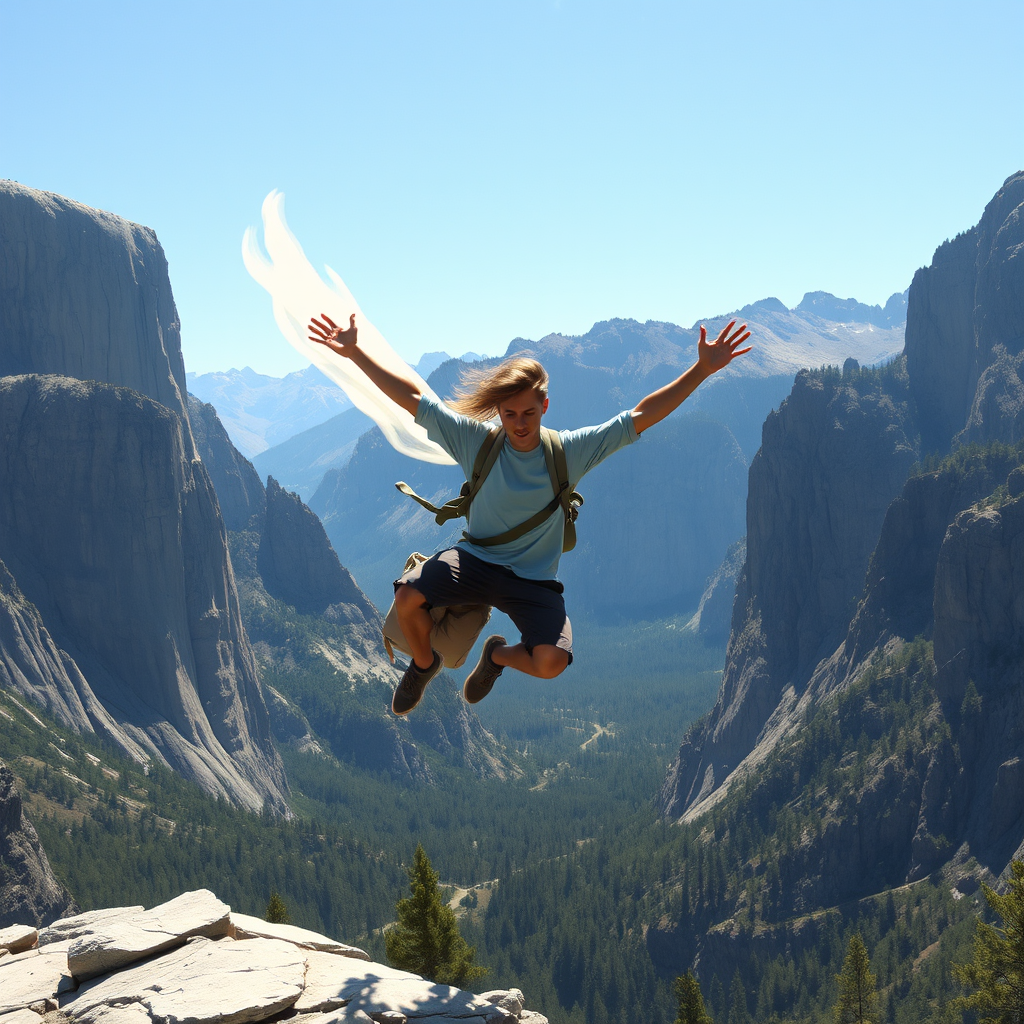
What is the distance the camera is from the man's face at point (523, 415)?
8.31 m

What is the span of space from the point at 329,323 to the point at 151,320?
151 m

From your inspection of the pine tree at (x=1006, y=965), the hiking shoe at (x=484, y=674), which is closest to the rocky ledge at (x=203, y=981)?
the hiking shoe at (x=484, y=674)

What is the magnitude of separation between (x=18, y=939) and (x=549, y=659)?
1049 centimetres

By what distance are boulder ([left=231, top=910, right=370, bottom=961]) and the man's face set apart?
8.81 meters

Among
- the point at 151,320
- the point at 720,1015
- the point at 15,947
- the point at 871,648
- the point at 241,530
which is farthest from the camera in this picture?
the point at 241,530

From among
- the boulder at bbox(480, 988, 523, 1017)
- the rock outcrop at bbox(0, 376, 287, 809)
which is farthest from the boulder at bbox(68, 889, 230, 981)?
the rock outcrop at bbox(0, 376, 287, 809)

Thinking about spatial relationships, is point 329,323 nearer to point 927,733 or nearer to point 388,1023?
point 388,1023

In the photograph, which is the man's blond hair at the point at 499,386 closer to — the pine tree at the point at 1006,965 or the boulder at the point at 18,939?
the boulder at the point at 18,939

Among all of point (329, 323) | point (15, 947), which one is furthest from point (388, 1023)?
Answer: point (329, 323)

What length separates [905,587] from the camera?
11169 centimetres

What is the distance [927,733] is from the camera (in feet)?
298

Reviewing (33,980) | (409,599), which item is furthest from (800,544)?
(409,599)

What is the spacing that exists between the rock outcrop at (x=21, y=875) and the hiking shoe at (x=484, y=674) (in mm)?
55710

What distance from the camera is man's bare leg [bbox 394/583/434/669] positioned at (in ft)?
28.2
